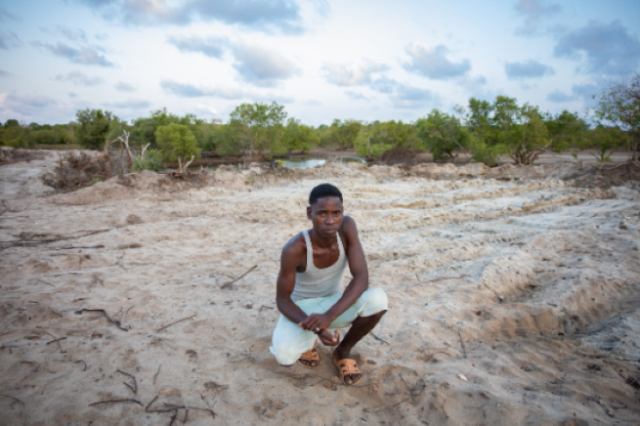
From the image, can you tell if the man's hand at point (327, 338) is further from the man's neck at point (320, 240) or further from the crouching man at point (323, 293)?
the man's neck at point (320, 240)

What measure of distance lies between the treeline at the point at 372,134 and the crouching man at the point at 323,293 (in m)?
9.06

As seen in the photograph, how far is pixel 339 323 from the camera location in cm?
217

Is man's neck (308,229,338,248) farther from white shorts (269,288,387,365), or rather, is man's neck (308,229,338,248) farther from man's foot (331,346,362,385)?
man's foot (331,346,362,385)

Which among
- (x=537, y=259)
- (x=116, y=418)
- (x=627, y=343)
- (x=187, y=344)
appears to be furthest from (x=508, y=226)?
(x=116, y=418)

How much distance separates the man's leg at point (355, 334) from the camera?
2123 mm

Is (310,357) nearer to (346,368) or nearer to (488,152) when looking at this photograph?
(346,368)

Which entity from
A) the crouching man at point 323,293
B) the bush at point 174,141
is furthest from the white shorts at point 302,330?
the bush at point 174,141

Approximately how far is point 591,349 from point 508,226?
11.8 feet

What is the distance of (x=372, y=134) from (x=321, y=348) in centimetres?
3108

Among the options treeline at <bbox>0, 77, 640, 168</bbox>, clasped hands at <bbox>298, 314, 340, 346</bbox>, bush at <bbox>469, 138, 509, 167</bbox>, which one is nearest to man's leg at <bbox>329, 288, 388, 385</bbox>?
clasped hands at <bbox>298, 314, 340, 346</bbox>

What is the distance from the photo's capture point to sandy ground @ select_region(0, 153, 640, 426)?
1.87 m

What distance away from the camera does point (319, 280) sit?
2.33 meters

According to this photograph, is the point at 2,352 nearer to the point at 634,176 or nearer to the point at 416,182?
the point at 416,182

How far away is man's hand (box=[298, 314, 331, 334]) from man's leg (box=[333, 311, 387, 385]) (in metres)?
0.28
